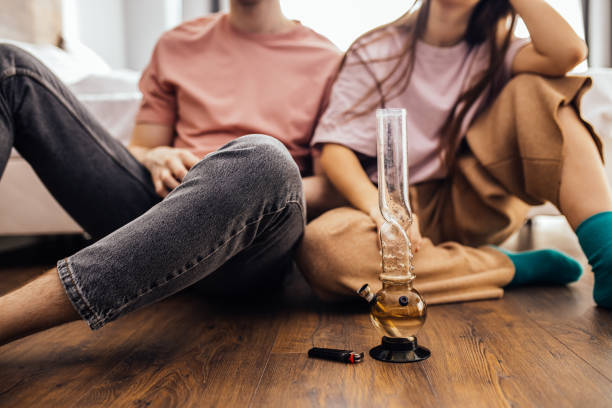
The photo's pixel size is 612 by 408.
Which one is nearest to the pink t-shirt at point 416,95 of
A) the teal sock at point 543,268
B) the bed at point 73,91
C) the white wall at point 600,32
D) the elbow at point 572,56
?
the elbow at point 572,56

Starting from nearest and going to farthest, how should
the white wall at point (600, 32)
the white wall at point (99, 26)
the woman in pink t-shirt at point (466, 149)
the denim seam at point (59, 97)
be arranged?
the denim seam at point (59, 97) < the woman in pink t-shirt at point (466, 149) < the white wall at point (99, 26) < the white wall at point (600, 32)

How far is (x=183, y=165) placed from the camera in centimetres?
98

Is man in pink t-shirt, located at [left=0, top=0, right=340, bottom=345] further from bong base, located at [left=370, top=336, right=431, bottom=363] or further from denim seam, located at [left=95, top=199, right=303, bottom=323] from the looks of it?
bong base, located at [left=370, top=336, right=431, bottom=363]

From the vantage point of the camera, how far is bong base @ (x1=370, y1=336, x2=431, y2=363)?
0.74 meters

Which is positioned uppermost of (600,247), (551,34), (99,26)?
(99,26)

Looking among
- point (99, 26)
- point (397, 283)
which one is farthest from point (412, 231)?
point (99, 26)

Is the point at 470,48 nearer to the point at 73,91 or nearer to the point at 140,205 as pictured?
the point at 140,205

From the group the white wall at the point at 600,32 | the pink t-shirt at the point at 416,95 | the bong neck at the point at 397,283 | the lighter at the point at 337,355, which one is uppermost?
the white wall at the point at 600,32

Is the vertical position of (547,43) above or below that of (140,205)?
above

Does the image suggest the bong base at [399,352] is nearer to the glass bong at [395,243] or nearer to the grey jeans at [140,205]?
Result: the glass bong at [395,243]

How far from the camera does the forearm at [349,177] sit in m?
1.02

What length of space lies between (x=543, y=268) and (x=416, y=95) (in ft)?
1.48

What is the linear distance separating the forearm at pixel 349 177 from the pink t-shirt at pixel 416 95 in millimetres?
26

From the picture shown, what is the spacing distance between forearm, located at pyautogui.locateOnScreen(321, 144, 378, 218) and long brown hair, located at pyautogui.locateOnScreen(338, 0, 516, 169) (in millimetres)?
87
